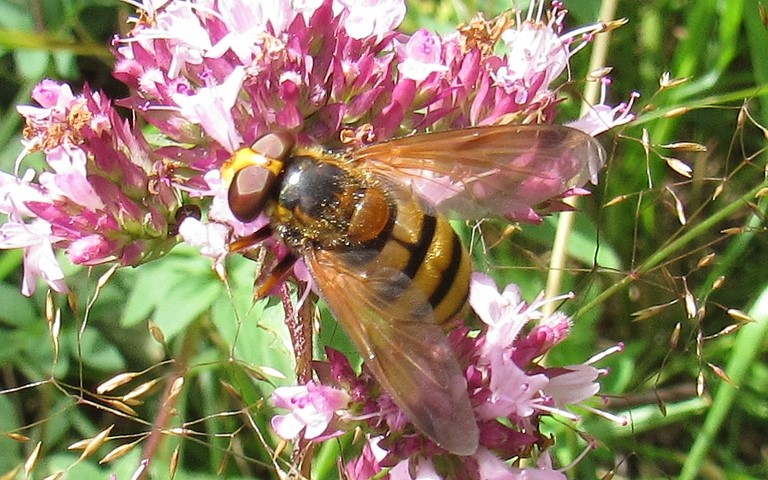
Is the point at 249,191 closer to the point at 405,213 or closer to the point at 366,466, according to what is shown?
the point at 405,213

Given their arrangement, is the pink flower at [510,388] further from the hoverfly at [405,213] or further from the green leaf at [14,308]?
the green leaf at [14,308]

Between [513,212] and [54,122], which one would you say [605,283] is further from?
[54,122]

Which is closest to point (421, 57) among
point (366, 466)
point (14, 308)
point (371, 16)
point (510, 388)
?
point (371, 16)

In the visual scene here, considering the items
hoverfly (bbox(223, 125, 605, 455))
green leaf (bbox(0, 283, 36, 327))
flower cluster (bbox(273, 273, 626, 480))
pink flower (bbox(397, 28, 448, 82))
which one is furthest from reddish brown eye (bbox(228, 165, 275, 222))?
green leaf (bbox(0, 283, 36, 327))

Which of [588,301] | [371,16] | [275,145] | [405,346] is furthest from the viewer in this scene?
[588,301]

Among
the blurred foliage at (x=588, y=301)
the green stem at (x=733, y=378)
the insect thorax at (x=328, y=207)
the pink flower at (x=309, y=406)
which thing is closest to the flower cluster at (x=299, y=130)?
the pink flower at (x=309, y=406)

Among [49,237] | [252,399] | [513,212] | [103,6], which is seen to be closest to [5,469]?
[252,399]

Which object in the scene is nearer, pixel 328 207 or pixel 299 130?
pixel 328 207
